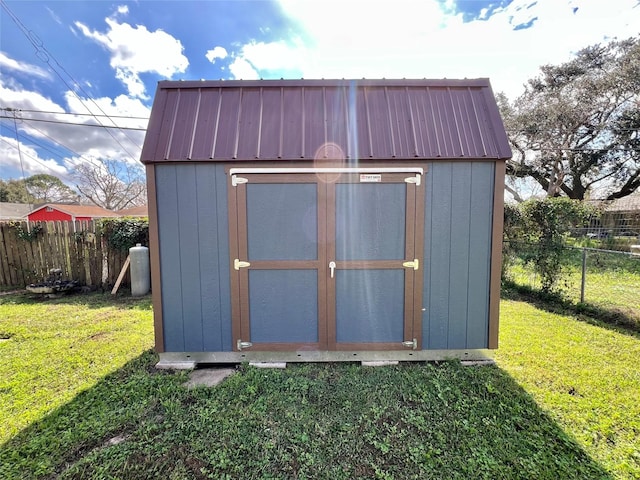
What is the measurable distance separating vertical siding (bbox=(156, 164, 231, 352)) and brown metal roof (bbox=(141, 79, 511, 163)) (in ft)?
0.79

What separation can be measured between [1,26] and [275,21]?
26.5 ft

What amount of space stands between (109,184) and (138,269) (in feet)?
84.5

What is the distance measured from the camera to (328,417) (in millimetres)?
Result: 2076

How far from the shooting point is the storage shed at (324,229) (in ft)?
8.87

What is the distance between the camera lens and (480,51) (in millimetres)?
5738

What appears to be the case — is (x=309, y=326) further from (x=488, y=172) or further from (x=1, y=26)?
(x=1, y=26)

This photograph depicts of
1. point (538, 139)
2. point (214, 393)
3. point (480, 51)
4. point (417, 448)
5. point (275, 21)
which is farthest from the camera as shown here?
point (538, 139)

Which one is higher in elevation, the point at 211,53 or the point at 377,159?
the point at 211,53

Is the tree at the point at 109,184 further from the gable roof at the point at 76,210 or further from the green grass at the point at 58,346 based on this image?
the green grass at the point at 58,346

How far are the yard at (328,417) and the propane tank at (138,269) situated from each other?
7.21 ft

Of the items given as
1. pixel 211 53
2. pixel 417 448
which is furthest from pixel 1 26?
pixel 417 448

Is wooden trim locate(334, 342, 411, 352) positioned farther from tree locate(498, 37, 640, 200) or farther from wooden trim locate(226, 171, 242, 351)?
tree locate(498, 37, 640, 200)

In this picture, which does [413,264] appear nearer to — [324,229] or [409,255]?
[409,255]

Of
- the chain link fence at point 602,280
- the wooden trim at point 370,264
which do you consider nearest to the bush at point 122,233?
the wooden trim at point 370,264
